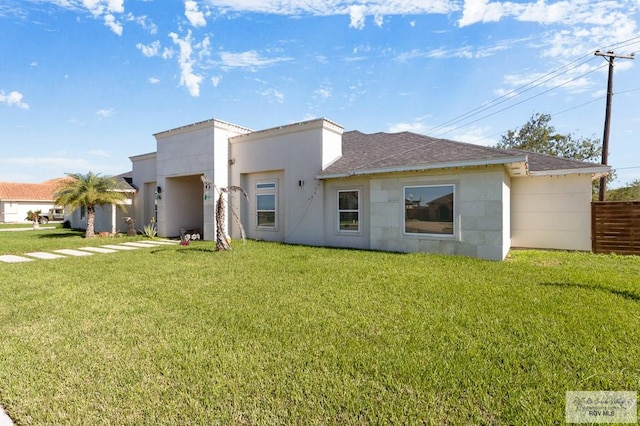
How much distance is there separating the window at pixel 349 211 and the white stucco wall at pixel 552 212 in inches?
240

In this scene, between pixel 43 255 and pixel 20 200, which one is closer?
pixel 43 255

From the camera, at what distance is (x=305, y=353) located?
3.23m

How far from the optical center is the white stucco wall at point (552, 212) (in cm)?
1057

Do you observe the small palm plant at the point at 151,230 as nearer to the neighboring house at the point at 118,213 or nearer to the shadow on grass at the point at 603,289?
the neighboring house at the point at 118,213

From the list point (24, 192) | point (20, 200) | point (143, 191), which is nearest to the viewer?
point (143, 191)

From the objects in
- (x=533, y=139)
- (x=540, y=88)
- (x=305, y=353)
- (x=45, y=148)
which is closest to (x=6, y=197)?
(x=45, y=148)

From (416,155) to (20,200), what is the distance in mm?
46856

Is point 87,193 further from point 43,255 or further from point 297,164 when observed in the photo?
point 297,164

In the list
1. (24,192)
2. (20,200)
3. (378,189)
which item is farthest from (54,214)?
(378,189)

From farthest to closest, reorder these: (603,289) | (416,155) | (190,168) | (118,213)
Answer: (118,213) → (190,168) → (416,155) → (603,289)

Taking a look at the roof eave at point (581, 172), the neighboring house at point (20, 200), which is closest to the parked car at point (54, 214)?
the neighboring house at point (20, 200)

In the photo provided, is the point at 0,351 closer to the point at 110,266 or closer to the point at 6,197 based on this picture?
the point at 110,266

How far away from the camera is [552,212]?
36.0ft

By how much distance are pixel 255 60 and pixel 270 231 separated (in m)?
7.52
